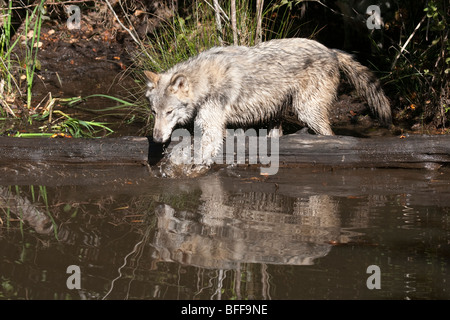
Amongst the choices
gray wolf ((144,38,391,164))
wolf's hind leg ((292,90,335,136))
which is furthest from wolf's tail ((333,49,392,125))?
wolf's hind leg ((292,90,335,136))

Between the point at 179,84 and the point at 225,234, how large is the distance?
2.57 metres

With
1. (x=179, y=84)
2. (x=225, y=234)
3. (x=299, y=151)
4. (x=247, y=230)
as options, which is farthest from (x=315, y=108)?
(x=225, y=234)

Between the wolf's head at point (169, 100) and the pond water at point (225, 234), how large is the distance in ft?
2.01

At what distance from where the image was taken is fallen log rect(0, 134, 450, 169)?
717cm

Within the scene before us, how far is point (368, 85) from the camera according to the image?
816 centimetres

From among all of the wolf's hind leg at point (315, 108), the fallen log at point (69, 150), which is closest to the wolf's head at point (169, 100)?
the fallen log at point (69, 150)

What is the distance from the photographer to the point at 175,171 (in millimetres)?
7430

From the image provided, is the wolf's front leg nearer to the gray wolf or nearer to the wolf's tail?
the gray wolf

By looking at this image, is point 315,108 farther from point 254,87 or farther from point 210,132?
point 210,132

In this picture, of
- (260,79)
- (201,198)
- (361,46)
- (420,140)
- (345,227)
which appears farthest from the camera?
(361,46)

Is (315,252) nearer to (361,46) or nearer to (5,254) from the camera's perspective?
(5,254)
